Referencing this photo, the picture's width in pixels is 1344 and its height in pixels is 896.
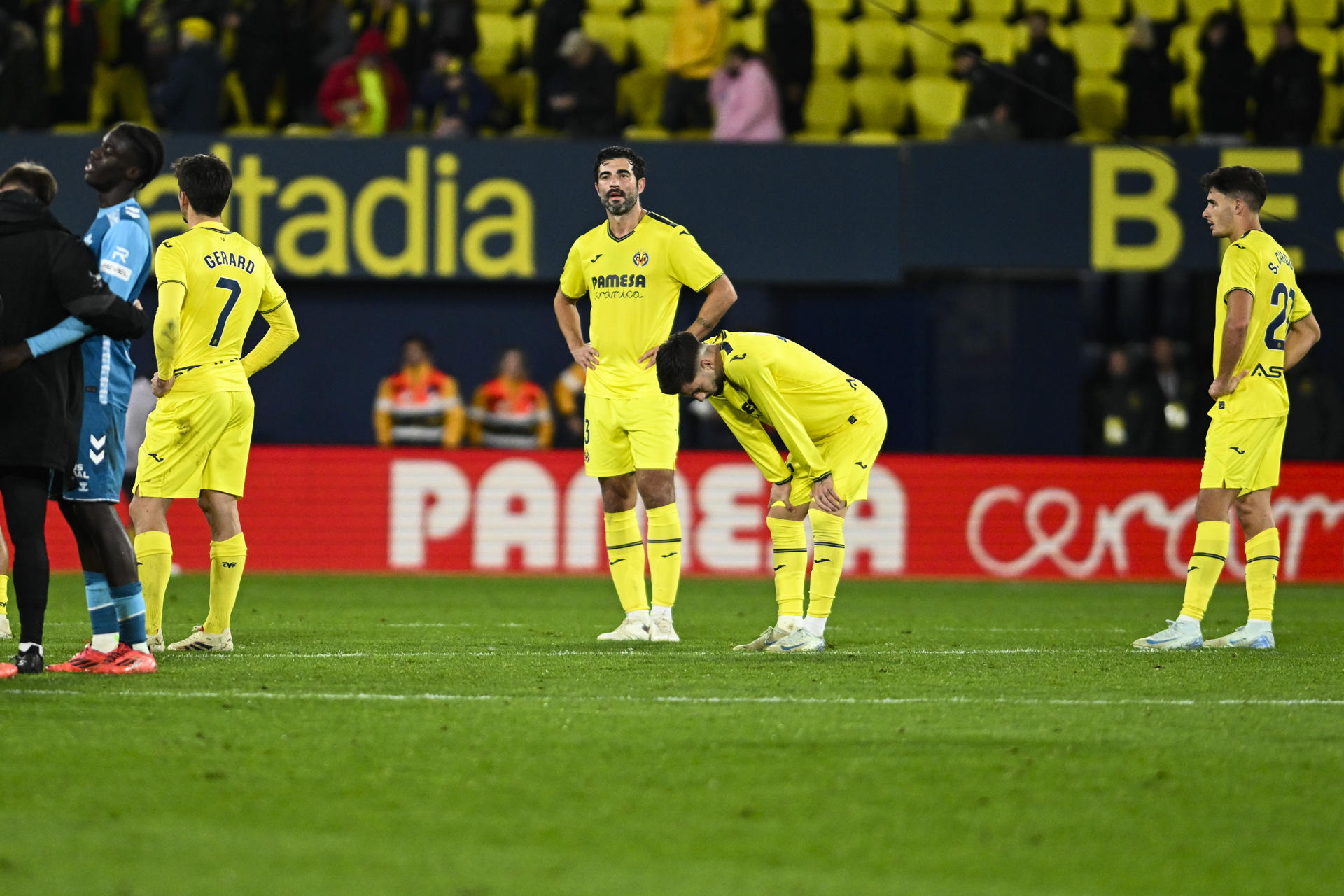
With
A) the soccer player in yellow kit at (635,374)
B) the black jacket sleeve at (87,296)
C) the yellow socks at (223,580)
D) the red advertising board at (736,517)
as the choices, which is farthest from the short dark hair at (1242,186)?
the red advertising board at (736,517)

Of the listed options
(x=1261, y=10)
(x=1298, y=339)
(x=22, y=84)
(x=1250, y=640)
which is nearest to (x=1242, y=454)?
(x=1298, y=339)

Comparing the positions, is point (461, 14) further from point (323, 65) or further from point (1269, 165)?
point (1269, 165)

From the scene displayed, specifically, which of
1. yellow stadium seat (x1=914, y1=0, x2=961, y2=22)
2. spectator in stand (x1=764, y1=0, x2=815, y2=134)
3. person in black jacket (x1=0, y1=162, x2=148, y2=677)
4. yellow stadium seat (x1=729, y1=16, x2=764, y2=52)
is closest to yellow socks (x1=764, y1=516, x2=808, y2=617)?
person in black jacket (x1=0, y1=162, x2=148, y2=677)

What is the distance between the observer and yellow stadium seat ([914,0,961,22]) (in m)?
18.4

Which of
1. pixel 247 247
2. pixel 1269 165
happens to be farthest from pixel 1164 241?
pixel 247 247

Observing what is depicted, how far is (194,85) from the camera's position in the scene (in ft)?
53.4

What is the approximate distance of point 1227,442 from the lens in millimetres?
8383

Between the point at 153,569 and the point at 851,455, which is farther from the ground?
the point at 851,455

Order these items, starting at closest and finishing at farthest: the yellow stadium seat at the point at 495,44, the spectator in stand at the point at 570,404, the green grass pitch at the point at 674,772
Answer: the green grass pitch at the point at 674,772 < the spectator in stand at the point at 570,404 < the yellow stadium seat at the point at 495,44

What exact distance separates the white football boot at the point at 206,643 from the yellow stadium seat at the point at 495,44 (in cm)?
1077

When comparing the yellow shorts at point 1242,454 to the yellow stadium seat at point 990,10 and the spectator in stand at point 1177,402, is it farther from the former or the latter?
the yellow stadium seat at point 990,10

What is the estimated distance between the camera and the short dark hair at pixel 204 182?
24.9ft

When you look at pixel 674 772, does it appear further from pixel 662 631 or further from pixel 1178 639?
pixel 1178 639

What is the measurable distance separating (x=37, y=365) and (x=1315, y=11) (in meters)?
15.9
